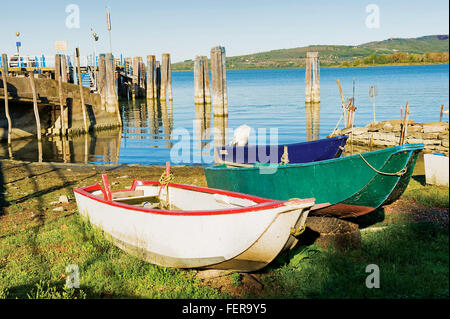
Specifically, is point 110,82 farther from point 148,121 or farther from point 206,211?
point 206,211

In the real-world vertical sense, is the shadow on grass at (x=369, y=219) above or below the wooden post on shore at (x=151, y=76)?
below

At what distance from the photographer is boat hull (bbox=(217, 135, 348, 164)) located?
35.2ft

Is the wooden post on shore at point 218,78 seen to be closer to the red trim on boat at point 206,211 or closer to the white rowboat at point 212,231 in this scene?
the red trim on boat at point 206,211

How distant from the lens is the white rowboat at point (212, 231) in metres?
5.52

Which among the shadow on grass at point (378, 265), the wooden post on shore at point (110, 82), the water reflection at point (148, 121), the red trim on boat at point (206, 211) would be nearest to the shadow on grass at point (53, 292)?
the red trim on boat at point (206, 211)

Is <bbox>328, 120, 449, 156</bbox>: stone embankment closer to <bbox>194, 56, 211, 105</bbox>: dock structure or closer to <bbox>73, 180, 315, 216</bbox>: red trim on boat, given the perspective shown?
<bbox>73, 180, 315, 216</bbox>: red trim on boat

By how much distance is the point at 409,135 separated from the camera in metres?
18.8

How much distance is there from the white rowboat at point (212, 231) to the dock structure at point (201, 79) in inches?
1138

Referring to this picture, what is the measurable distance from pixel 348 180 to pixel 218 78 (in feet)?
70.1

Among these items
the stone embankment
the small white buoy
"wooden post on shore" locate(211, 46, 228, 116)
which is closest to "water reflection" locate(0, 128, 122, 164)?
"wooden post on shore" locate(211, 46, 228, 116)

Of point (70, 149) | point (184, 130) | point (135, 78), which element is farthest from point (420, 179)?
point (135, 78)
